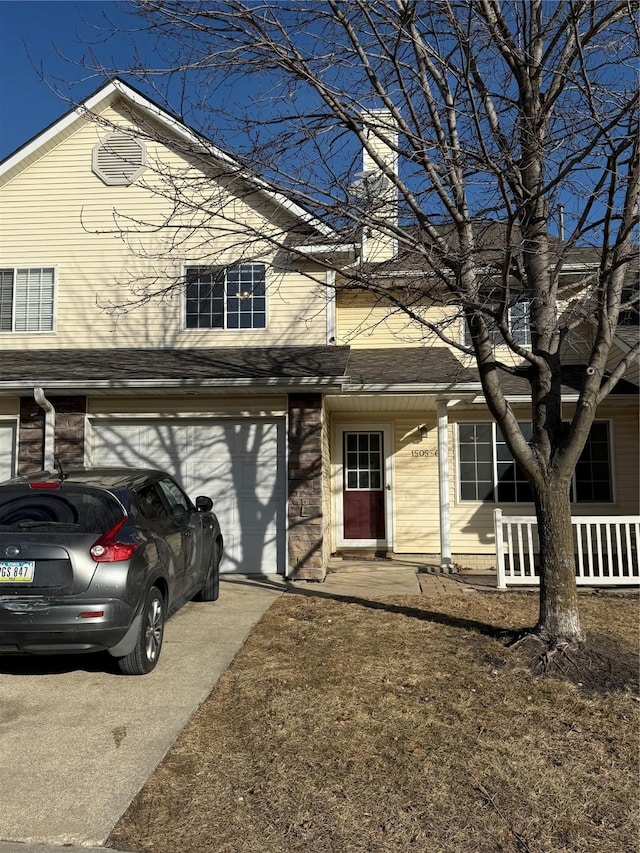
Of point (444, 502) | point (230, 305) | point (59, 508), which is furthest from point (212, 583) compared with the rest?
point (230, 305)

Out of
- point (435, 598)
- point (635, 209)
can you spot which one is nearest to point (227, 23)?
point (635, 209)

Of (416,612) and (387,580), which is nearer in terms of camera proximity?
(416,612)

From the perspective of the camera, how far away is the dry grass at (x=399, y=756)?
301cm

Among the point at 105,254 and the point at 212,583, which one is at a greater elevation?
the point at 105,254

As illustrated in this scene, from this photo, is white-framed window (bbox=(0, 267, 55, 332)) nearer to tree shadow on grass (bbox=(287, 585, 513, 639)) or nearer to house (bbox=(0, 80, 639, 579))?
house (bbox=(0, 80, 639, 579))

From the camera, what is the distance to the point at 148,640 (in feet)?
16.8

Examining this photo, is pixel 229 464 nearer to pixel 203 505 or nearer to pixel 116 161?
pixel 203 505

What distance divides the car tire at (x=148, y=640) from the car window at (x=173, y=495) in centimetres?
114

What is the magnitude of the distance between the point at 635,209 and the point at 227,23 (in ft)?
13.1

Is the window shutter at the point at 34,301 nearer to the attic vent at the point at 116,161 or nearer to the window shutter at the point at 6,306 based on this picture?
the window shutter at the point at 6,306

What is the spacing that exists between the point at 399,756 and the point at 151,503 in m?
3.05

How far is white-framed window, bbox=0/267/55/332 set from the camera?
11.0 m

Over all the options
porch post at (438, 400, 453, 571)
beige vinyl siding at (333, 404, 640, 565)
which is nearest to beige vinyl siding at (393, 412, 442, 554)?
beige vinyl siding at (333, 404, 640, 565)

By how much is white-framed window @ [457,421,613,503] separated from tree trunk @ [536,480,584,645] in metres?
5.71
